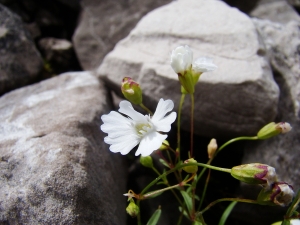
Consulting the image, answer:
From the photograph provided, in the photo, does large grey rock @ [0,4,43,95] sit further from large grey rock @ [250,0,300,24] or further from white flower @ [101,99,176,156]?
large grey rock @ [250,0,300,24]

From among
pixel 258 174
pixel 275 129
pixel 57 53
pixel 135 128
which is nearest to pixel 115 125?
pixel 135 128

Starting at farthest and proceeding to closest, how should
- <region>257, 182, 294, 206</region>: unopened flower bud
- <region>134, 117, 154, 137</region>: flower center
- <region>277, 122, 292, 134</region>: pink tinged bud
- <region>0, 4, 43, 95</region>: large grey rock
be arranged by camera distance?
<region>0, 4, 43, 95</region>: large grey rock → <region>277, 122, 292, 134</region>: pink tinged bud → <region>134, 117, 154, 137</region>: flower center → <region>257, 182, 294, 206</region>: unopened flower bud

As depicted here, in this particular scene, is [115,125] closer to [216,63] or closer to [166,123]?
[166,123]

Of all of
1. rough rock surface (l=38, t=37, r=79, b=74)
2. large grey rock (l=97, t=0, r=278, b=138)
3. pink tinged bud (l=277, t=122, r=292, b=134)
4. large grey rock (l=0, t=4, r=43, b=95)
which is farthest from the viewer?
rough rock surface (l=38, t=37, r=79, b=74)

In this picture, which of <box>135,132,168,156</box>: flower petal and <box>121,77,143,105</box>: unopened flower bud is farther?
<box>121,77,143,105</box>: unopened flower bud

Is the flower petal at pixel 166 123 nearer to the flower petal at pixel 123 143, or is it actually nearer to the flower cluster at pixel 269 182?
the flower petal at pixel 123 143

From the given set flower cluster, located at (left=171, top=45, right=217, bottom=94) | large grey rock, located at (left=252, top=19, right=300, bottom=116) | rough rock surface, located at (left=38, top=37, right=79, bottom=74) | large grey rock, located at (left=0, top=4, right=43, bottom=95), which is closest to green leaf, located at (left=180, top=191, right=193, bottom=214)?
flower cluster, located at (left=171, top=45, right=217, bottom=94)
